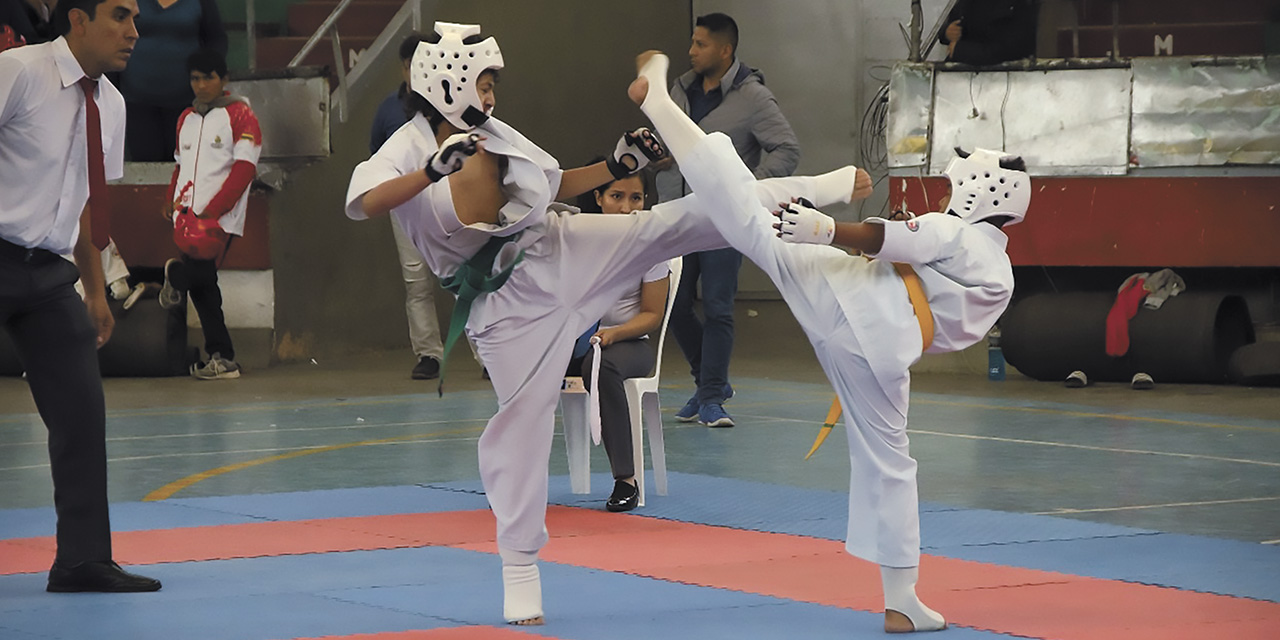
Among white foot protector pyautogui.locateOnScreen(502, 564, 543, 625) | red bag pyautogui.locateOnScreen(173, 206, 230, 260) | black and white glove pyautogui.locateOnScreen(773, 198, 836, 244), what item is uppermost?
black and white glove pyautogui.locateOnScreen(773, 198, 836, 244)

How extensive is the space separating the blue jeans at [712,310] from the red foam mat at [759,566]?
260 centimetres

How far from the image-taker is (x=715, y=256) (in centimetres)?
902

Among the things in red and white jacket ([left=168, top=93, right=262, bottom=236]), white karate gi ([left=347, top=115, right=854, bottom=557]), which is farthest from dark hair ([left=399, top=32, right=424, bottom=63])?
red and white jacket ([left=168, top=93, right=262, bottom=236])

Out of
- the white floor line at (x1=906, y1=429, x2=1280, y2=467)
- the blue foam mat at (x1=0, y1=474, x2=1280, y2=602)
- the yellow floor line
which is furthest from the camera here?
the white floor line at (x1=906, y1=429, x2=1280, y2=467)

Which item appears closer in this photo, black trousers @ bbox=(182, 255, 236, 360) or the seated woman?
the seated woman

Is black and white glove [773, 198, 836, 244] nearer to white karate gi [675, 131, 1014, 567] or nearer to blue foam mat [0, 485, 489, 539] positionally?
white karate gi [675, 131, 1014, 567]

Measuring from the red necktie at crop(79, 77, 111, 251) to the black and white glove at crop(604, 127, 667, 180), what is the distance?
156 cm

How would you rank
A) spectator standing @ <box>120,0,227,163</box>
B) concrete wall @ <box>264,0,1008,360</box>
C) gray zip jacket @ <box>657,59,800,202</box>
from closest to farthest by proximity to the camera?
gray zip jacket @ <box>657,59,800,202</box> → spectator standing @ <box>120,0,227,163</box> → concrete wall @ <box>264,0,1008,360</box>

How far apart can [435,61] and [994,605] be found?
214 cm

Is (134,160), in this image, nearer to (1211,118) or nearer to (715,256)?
(715,256)

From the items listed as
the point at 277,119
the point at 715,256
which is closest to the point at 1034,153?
the point at 715,256

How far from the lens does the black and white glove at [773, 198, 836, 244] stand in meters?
4.18

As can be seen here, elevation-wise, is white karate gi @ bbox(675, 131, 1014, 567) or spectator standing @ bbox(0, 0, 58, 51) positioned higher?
spectator standing @ bbox(0, 0, 58, 51)

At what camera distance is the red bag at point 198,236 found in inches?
456
